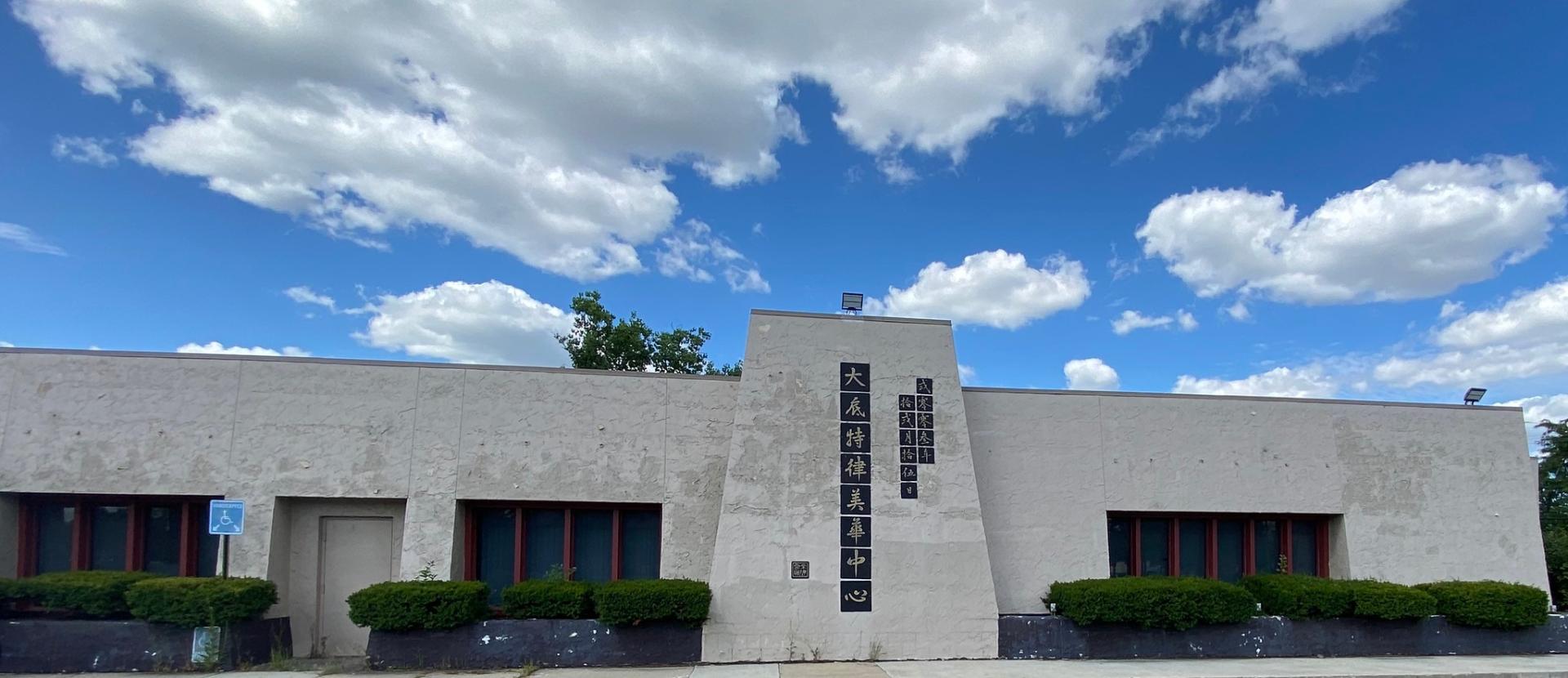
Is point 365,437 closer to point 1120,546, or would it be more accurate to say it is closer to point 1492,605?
point 1120,546

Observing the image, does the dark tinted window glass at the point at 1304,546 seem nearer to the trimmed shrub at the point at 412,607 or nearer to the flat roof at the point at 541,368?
the flat roof at the point at 541,368

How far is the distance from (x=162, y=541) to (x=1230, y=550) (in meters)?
16.3

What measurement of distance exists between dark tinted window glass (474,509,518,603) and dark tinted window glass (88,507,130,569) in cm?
476

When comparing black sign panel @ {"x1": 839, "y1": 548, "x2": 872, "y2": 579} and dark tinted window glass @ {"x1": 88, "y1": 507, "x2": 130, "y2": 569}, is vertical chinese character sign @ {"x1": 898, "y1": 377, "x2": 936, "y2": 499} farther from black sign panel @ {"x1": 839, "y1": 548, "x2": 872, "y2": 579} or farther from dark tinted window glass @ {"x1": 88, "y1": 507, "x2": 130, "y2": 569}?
dark tinted window glass @ {"x1": 88, "y1": 507, "x2": 130, "y2": 569}

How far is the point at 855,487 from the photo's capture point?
1238cm

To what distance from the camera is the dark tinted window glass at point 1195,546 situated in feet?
46.3

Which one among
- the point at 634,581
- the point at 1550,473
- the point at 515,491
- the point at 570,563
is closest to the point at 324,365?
the point at 515,491

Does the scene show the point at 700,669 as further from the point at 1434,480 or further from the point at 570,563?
the point at 1434,480

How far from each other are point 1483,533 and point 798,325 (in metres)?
12.1

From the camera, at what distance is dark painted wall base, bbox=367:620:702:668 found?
11062 mm

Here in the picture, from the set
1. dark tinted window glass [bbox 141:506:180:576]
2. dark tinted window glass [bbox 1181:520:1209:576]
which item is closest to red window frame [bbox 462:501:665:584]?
dark tinted window glass [bbox 141:506:180:576]

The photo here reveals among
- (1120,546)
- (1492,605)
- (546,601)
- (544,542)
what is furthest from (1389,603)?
(544,542)

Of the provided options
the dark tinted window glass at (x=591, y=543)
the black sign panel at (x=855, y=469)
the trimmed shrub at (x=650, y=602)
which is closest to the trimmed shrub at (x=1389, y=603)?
the black sign panel at (x=855, y=469)

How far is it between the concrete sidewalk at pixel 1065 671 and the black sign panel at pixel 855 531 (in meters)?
1.58
